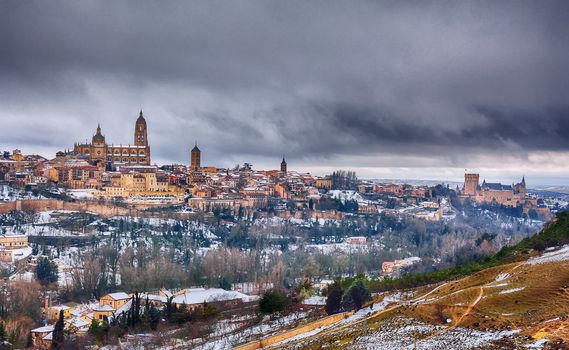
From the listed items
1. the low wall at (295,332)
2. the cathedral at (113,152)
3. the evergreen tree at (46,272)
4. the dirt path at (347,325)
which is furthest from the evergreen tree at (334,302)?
the cathedral at (113,152)

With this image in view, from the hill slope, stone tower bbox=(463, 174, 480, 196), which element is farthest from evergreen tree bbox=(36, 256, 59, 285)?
stone tower bbox=(463, 174, 480, 196)

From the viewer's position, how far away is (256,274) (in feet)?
147

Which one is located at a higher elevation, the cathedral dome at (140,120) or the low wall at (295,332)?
the cathedral dome at (140,120)

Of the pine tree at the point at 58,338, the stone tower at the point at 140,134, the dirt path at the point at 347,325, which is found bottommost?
the pine tree at the point at 58,338

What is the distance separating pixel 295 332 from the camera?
20.7 m

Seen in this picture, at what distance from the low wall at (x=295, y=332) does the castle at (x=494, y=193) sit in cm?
9035

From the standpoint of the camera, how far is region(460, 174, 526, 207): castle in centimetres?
10769

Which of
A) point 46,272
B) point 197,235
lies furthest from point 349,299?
point 197,235

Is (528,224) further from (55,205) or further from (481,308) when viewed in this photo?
(481,308)

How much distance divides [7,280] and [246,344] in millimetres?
24628

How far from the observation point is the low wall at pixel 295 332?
19.9m

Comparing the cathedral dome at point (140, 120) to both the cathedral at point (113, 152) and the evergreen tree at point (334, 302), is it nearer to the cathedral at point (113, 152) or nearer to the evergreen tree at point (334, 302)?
the cathedral at point (113, 152)

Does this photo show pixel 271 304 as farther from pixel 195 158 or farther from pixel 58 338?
pixel 195 158

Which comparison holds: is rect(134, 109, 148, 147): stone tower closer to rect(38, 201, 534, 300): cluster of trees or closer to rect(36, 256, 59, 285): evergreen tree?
rect(38, 201, 534, 300): cluster of trees
